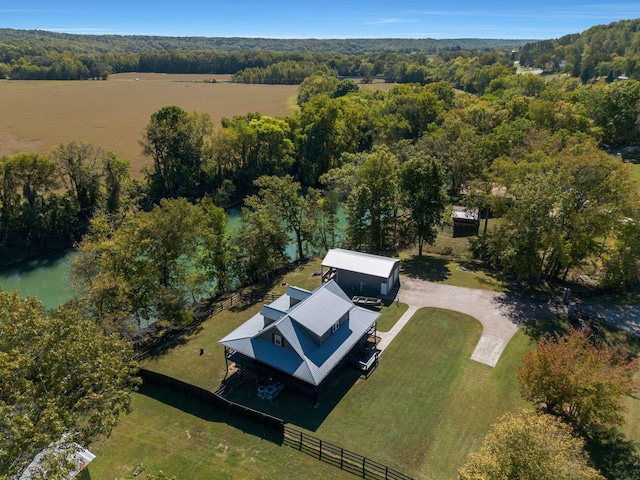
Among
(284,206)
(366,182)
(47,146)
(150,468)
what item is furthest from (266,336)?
(47,146)

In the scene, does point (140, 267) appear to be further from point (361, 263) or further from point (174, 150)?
point (174, 150)

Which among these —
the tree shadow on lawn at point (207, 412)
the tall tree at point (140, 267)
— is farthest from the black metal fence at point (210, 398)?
the tall tree at point (140, 267)

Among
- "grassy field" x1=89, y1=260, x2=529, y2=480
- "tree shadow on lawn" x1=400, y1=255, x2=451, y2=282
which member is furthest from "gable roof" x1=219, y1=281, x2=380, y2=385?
"tree shadow on lawn" x1=400, y1=255, x2=451, y2=282

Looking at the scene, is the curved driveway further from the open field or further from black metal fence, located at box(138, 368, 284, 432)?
the open field

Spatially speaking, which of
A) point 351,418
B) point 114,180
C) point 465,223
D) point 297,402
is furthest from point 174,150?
point 351,418

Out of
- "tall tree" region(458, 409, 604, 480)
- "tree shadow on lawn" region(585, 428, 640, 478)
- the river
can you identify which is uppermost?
"tall tree" region(458, 409, 604, 480)

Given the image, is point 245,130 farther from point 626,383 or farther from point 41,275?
point 626,383
